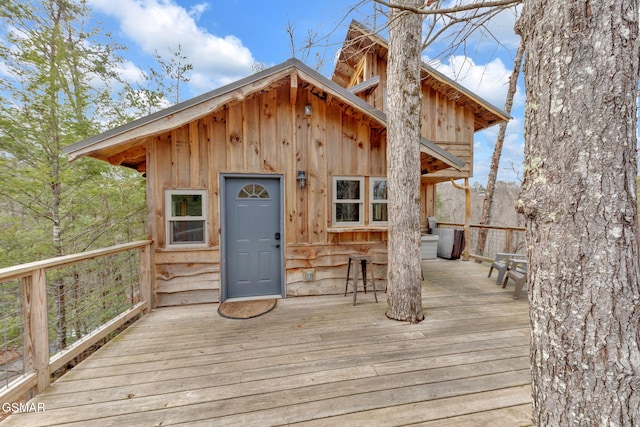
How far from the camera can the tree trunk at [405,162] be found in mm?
3076

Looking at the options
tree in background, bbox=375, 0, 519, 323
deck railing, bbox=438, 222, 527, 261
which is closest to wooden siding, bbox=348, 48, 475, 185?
deck railing, bbox=438, 222, 527, 261

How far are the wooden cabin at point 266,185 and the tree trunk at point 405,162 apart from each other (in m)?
0.66

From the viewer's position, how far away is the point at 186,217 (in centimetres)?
379

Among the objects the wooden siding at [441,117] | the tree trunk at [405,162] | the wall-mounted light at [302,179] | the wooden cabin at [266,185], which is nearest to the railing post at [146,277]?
the wooden cabin at [266,185]

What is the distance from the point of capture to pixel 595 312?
1043mm

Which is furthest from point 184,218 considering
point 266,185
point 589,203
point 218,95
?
point 589,203

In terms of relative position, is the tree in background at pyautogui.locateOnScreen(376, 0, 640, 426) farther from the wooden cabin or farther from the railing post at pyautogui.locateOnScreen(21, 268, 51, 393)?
the railing post at pyautogui.locateOnScreen(21, 268, 51, 393)

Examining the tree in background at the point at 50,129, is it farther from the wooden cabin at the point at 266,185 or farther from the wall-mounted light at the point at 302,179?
the wall-mounted light at the point at 302,179

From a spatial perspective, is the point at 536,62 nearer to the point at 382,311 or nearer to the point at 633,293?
the point at 633,293

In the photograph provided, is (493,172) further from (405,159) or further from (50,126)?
(50,126)

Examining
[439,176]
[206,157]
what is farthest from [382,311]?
[439,176]

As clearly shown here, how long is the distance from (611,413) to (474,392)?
41.4 inches

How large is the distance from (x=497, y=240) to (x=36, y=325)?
927 cm

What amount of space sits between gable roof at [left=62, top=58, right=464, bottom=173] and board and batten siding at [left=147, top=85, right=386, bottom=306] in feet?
1.05
